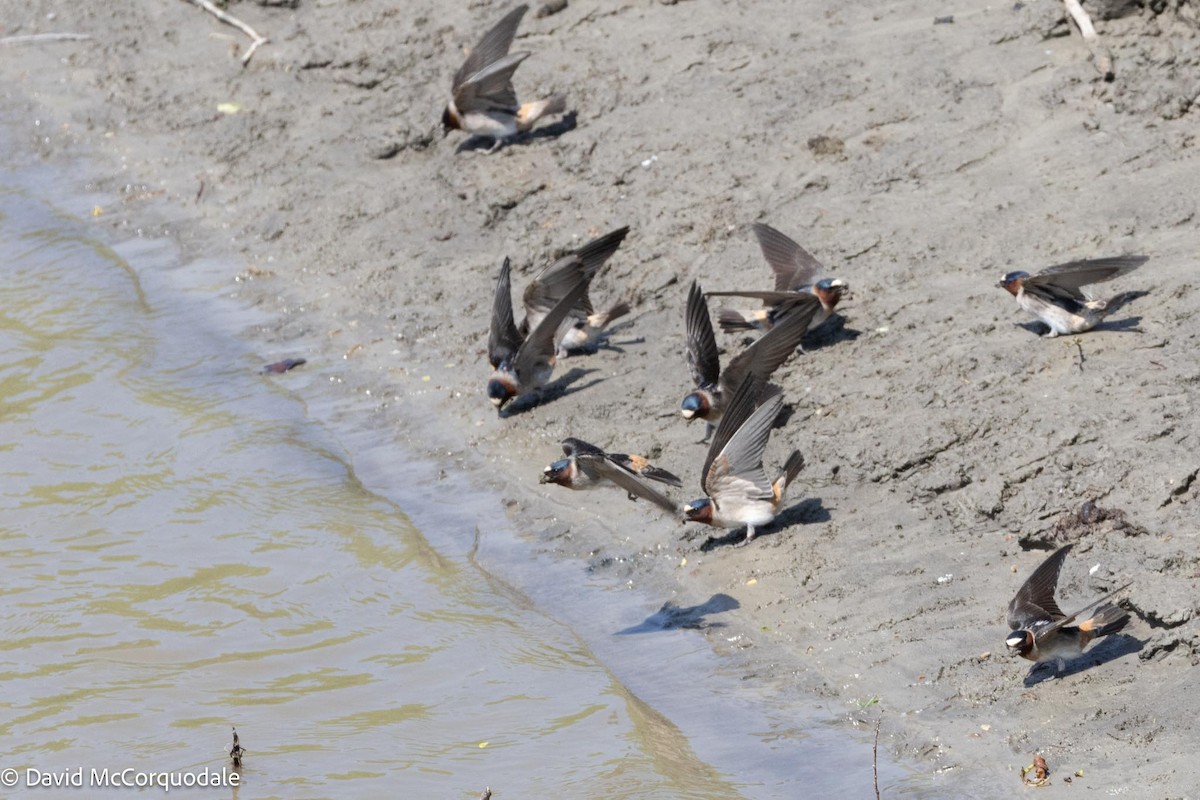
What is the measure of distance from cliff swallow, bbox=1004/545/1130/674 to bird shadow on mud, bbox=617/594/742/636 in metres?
1.44

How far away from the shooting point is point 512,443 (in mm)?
8508

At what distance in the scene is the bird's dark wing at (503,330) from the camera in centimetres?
849

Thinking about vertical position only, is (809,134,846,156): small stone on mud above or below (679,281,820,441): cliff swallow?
above

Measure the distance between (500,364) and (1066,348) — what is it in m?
2.98

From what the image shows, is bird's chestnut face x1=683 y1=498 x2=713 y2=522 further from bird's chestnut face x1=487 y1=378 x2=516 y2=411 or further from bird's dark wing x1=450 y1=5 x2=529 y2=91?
bird's dark wing x1=450 y1=5 x2=529 y2=91

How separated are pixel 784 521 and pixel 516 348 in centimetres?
201

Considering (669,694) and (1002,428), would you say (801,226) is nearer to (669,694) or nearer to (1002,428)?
(1002,428)

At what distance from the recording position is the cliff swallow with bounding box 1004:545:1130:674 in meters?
5.62

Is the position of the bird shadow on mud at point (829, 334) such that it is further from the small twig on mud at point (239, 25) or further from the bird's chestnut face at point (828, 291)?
the small twig on mud at point (239, 25)

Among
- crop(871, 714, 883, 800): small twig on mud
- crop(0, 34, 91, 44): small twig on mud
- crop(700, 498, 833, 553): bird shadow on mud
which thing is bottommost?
crop(700, 498, 833, 553): bird shadow on mud

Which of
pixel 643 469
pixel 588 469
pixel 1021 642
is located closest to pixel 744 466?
pixel 643 469

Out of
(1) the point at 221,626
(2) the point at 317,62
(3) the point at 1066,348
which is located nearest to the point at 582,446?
(1) the point at 221,626

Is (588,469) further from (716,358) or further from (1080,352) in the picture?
(1080,352)

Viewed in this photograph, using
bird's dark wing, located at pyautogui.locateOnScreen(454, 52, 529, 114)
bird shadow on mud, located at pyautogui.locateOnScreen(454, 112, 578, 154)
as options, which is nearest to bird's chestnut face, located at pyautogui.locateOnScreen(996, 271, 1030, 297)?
bird shadow on mud, located at pyautogui.locateOnScreen(454, 112, 578, 154)
